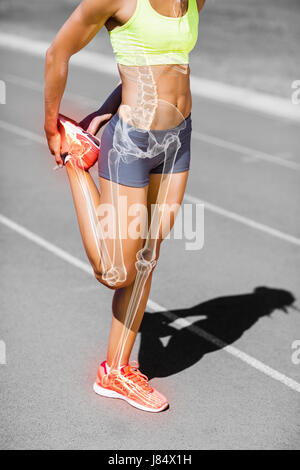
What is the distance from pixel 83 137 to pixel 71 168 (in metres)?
0.18

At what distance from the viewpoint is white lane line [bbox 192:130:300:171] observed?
10.4 m

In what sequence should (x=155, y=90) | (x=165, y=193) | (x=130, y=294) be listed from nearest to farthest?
1. (x=155, y=90)
2. (x=165, y=193)
3. (x=130, y=294)

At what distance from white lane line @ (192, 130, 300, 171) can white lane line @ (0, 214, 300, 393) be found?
429 cm

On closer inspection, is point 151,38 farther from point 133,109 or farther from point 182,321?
point 182,321

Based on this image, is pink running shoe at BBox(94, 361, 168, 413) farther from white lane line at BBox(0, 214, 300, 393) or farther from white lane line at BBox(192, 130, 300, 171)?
white lane line at BBox(192, 130, 300, 171)

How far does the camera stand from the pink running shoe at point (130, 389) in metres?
4.32

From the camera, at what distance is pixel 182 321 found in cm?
558

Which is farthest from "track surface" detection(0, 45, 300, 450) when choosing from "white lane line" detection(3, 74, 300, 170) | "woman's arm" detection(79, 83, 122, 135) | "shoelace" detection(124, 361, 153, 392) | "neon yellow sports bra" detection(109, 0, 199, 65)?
"neon yellow sports bra" detection(109, 0, 199, 65)

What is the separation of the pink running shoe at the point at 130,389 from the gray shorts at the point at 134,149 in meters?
1.18

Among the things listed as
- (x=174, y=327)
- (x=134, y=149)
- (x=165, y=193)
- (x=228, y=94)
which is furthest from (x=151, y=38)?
(x=228, y=94)

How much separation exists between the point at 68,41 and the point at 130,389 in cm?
199

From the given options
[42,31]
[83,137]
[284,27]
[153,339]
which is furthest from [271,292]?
[284,27]

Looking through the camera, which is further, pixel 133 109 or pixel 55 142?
pixel 55 142

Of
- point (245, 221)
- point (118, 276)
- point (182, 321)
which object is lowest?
point (245, 221)
